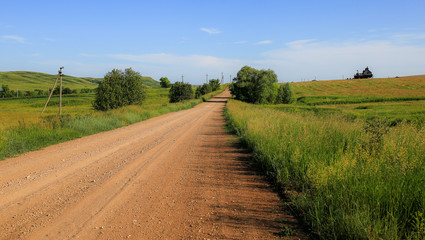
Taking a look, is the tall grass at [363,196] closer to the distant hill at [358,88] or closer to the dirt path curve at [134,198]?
the dirt path curve at [134,198]

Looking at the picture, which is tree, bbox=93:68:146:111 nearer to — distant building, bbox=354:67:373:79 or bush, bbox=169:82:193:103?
bush, bbox=169:82:193:103

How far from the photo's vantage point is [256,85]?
195ft

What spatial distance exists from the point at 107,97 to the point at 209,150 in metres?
18.6

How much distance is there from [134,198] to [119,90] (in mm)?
22369

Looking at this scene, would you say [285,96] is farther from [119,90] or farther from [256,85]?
[119,90]

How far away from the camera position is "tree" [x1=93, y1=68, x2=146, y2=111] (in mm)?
24359

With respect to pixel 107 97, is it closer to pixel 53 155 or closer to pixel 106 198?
pixel 53 155

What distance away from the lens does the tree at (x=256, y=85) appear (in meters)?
58.5

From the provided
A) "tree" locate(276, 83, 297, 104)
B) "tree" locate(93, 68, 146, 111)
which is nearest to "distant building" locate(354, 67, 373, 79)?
"tree" locate(276, 83, 297, 104)

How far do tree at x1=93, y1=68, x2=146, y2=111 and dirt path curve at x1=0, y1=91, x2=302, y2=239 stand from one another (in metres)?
17.1

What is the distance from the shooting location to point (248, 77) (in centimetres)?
6056

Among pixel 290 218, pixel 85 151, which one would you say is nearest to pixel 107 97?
pixel 85 151

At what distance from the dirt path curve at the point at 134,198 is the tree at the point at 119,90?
17.1 metres

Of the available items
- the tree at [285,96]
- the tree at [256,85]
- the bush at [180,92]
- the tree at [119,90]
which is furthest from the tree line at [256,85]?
the tree at [119,90]
